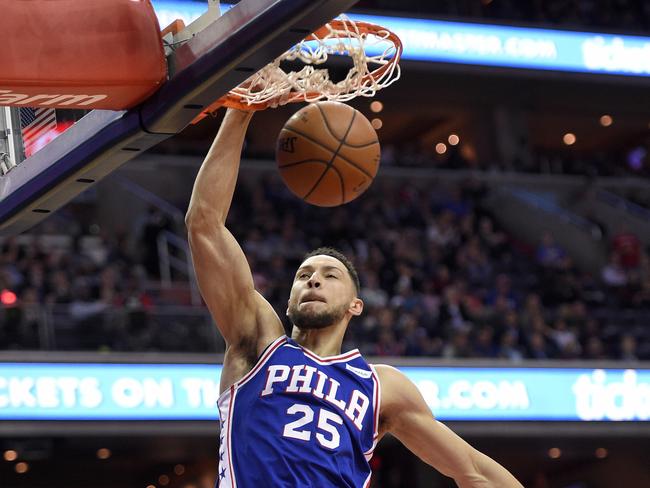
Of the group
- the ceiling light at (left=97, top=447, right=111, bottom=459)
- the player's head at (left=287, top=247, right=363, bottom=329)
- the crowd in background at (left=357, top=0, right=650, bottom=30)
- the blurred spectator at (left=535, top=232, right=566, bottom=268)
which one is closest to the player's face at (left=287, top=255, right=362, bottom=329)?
the player's head at (left=287, top=247, right=363, bottom=329)

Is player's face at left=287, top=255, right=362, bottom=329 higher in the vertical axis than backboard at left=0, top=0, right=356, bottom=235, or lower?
lower

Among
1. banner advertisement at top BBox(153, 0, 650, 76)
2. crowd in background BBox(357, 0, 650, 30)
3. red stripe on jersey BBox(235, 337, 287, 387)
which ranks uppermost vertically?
crowd in background BBox(357, 0, 650, 30)

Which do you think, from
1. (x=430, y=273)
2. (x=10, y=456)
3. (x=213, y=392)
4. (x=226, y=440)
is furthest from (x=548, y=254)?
(x=226, y=440)

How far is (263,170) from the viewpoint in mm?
17078

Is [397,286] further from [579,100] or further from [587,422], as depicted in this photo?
[579,100]

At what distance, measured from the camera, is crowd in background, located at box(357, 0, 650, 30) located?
1814 centimetres

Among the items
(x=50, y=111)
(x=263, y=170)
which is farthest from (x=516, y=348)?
(x=50, y=111)

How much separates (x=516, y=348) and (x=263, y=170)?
5.61 m

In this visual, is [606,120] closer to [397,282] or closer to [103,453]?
[397,282]

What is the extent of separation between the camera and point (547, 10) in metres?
18.8

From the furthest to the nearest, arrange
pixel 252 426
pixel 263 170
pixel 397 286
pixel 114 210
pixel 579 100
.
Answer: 1. pixel 579 100
2. pixel 263 170
3. pixel 114 210
4. pixel 397 286
5. pixel 252 426

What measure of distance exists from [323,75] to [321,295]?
86 centimetres

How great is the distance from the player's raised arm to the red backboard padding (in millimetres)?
582

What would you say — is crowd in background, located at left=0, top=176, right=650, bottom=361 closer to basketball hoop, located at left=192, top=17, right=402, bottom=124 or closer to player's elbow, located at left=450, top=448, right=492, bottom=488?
basketball hoop, located at left=192, top=17, right=402, bottom=124
